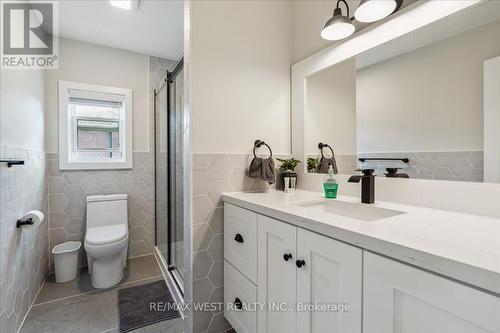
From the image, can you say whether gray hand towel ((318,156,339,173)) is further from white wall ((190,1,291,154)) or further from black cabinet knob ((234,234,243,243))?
black cabinet knob ((234,234,243,243))

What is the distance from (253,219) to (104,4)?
7.00 ft

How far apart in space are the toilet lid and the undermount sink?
175 centimetres

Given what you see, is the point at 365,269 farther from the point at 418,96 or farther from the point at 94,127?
the point at 94,127

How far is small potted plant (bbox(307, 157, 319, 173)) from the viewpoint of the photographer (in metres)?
1.58

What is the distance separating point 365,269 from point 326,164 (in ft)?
3.09

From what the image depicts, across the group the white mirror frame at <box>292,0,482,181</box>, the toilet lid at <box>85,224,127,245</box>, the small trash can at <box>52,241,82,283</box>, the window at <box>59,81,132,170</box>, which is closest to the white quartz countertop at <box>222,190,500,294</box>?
the white mirror frame at <box>292,0,482,181</box>

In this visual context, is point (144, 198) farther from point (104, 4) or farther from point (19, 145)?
point (104, 4)

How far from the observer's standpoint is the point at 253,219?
1133mm

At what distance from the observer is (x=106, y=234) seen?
6.93 ft

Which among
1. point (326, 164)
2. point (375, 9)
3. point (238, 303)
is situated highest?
point (375, 9)

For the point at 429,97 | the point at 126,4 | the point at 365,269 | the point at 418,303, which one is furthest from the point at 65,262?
the point at 429,97

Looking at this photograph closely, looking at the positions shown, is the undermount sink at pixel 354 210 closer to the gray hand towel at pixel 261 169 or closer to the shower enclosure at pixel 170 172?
the gray hand towel at pixel 261 169

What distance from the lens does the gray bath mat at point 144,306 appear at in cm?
161

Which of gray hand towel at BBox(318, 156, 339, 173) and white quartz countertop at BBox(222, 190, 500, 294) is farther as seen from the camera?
gray hand towel at BBox(318, 156, 339, 173)
